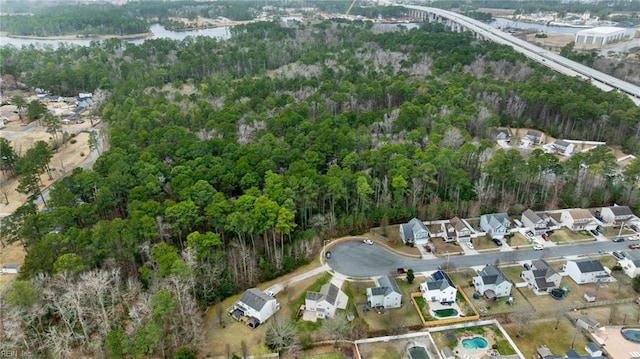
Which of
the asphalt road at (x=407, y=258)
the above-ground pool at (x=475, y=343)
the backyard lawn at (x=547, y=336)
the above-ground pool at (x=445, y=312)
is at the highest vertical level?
the asphalt road at (x=407, y=258)

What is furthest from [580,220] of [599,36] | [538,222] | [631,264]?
[599,36]

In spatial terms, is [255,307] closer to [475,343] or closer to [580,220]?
[475,343]

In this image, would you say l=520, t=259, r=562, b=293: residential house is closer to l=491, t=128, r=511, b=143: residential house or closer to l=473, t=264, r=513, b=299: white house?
l=473, t=264, r=513, b=299: white house

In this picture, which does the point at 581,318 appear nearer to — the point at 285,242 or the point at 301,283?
the point at 301,283

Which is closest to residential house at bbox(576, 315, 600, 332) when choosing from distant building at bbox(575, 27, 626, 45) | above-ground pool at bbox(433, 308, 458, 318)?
above-ground pool at bbox(433, 308, 458, 318)

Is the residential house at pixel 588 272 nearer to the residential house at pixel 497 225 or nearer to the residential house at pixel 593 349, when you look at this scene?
the residential house at pixel 497 225

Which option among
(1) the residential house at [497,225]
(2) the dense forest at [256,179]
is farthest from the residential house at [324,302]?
(1) the residential house at [497,225]
